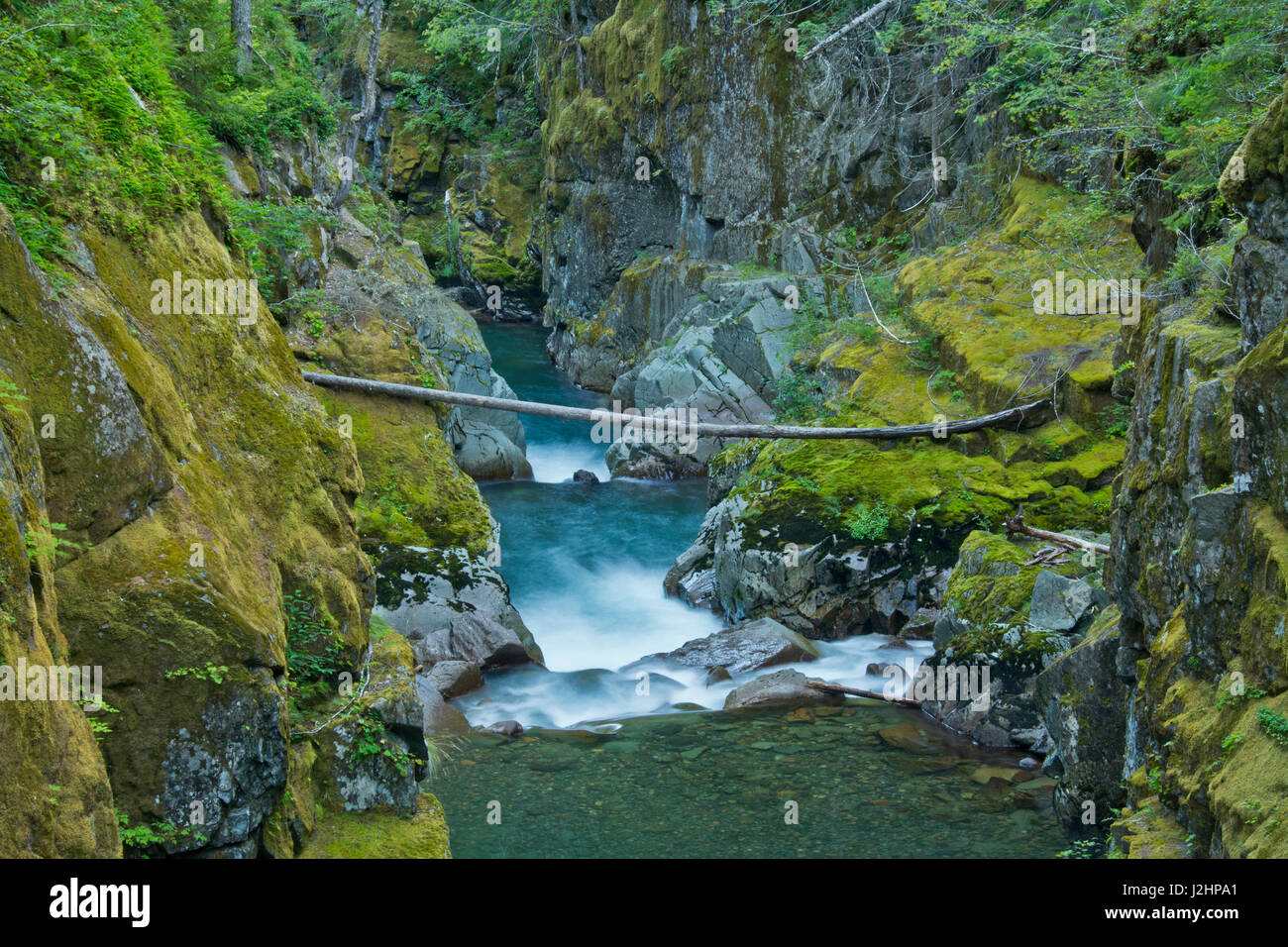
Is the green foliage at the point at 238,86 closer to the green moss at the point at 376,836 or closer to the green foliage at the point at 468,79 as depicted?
the green moss at the point at 376,836

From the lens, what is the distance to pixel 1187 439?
6.58 metres

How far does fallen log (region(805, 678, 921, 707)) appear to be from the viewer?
11438 millimetres

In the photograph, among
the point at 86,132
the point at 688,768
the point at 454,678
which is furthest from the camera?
the point at 454,678

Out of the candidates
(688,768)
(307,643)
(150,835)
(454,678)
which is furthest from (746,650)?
(150,835)

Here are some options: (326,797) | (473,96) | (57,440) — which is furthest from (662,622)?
(473,96)

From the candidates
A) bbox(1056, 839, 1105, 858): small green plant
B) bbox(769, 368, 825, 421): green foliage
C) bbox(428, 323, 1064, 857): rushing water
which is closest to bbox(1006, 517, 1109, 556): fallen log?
bbox(428, 323, 1064, 857): rushing water

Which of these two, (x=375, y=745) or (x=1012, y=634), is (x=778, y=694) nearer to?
(x=1012, y=634)

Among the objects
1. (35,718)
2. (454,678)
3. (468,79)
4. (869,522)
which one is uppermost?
(468,79)

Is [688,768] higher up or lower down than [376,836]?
lower down

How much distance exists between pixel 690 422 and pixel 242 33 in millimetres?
7941

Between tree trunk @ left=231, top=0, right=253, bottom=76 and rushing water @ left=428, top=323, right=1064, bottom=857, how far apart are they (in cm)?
828

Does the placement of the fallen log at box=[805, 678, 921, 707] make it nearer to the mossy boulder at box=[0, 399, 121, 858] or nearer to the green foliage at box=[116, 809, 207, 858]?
the green foliage at box=[116, 809, 207, 858]

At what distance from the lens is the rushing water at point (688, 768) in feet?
28.3

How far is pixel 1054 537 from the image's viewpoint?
1198 centimetres
